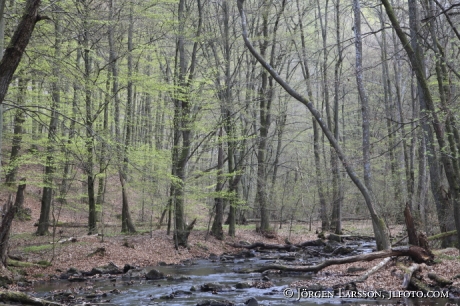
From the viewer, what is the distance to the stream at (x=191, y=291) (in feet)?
27.5

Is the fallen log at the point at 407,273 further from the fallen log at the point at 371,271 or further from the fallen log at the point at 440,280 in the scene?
the fallen log at the point at 371,271

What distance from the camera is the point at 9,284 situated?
971cm

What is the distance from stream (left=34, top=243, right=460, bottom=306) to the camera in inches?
330

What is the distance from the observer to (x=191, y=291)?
1001cm

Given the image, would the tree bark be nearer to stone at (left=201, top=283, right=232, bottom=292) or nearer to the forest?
the forest

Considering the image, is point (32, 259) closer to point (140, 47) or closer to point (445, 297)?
point (140, 47)

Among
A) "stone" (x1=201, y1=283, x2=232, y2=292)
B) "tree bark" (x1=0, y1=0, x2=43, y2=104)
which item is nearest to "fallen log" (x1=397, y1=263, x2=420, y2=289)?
"stone" (x1=201, y1=283, x2=232, y2=292)

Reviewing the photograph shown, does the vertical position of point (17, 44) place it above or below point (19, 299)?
above

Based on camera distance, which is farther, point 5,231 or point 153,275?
point 153,275

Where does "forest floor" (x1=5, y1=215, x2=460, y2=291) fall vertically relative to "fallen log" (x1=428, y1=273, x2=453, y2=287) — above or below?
below

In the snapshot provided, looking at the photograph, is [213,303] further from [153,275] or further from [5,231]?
[5,231]

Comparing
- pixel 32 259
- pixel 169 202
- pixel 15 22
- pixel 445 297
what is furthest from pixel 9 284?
pixel 445 297

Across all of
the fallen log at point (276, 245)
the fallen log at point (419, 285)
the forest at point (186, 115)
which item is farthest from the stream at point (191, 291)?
the fallen log at point (276, 245)

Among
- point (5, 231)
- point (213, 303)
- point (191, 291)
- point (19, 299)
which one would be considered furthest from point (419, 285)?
point (5, 231)
